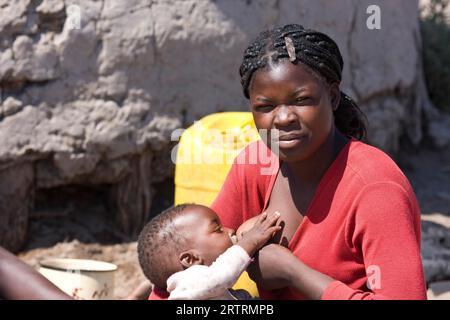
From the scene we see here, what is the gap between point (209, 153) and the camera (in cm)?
414

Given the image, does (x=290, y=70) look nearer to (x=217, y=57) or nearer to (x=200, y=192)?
(x=200, y=192)

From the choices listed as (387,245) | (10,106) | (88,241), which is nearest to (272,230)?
(387,245)

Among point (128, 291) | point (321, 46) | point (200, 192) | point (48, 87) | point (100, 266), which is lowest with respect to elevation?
point (128, 291)

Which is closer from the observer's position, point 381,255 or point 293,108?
point 381,255

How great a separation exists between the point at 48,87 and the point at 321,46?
2.92m

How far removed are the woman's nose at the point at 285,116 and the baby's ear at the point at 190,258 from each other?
44cm

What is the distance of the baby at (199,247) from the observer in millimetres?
2465

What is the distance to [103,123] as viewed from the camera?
5.31 m

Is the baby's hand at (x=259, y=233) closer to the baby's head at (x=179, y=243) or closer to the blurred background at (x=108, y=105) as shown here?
the baby's head at (x=179, y=243)

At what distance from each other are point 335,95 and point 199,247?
588mm

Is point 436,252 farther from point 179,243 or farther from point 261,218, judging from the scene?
point 179,243

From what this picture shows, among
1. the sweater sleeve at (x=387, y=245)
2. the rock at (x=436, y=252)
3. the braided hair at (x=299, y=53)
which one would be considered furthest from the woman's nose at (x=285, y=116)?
the rock at (x=436, y=252)

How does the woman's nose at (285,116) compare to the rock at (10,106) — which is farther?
the rock at (10,106)

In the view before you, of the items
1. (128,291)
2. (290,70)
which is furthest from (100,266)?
(290,70)
